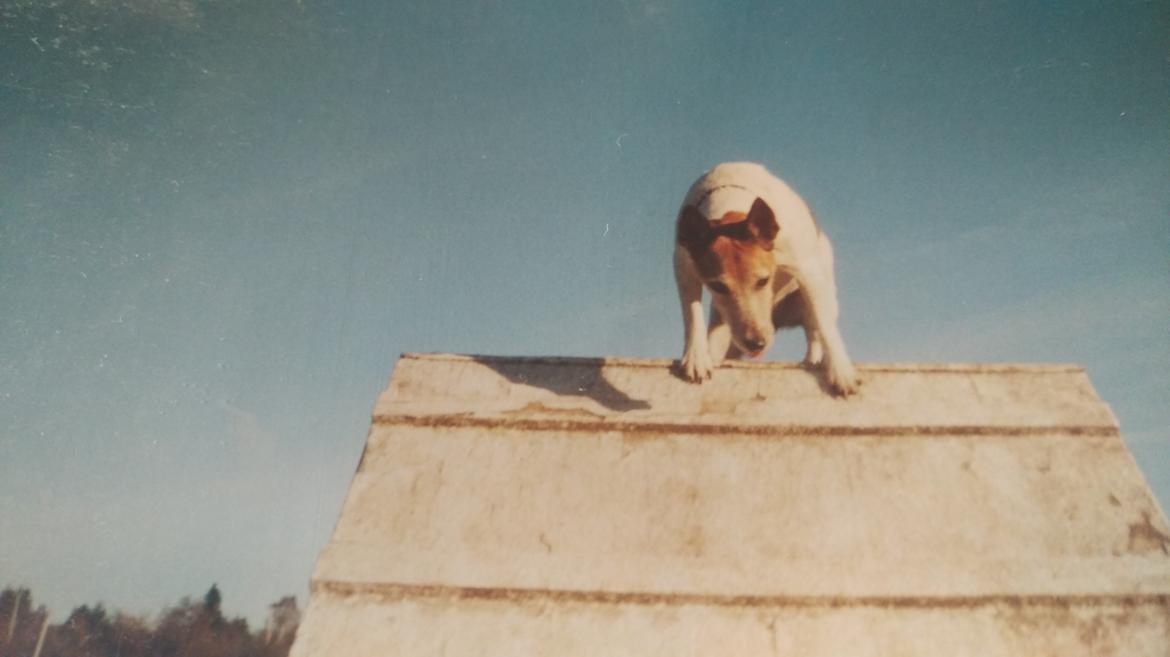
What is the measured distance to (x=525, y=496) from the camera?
332cm

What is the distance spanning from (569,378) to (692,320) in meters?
1.06

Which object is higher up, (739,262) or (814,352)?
(739,262)

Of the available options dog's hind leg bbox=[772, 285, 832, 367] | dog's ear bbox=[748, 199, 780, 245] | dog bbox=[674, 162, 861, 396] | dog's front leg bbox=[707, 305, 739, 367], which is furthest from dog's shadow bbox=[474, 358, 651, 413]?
dog's hind leg bbox=[772, 285, 832, 367]

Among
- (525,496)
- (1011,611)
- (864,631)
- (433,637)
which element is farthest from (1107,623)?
(433,637)

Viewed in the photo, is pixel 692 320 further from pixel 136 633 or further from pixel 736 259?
pixel 136 633

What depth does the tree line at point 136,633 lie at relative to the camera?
42781 millimetres

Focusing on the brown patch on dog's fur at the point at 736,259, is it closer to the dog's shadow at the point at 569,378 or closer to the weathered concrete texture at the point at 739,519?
the weathered concrete texture at the point at 739,519

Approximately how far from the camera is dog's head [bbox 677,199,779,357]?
416 cm

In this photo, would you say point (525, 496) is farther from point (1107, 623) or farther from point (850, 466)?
point (1107, 623)

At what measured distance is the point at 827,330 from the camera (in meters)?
4.18

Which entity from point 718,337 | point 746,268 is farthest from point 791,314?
point 746,268

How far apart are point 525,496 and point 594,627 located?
31.2 inches

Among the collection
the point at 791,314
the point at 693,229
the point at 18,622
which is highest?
the point at 791,314

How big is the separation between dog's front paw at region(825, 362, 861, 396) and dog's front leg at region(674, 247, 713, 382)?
783 mm
